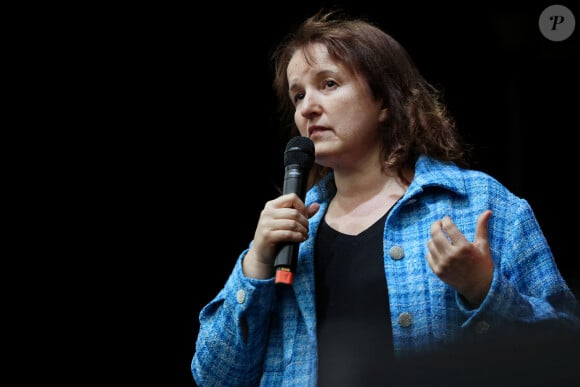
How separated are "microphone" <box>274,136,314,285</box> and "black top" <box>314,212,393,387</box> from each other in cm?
15

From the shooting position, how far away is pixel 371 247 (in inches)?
53.1

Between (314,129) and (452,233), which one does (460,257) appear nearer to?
(452,233)

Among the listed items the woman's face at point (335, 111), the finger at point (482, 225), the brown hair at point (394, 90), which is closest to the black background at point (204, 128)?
the brown hair at point (394, 90)

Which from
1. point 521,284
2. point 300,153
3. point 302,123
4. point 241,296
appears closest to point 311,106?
point 302,123

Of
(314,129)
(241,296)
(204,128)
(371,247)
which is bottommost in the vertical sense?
(241,296)

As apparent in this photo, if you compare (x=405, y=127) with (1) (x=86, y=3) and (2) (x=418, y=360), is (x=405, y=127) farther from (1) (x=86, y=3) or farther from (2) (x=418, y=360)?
(1) (x=86, y=3)

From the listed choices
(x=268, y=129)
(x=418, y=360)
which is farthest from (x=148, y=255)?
(x=418, y=360)

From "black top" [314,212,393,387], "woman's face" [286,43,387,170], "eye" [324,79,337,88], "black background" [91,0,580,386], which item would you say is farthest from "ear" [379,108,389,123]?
"black background" [91,0,580,386]

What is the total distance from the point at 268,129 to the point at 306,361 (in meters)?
1.32

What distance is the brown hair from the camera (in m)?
1.51

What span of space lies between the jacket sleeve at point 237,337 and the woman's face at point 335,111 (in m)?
0.34

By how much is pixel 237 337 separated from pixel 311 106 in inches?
20.7

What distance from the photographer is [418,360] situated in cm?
55

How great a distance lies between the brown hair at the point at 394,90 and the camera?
1.51 meters
